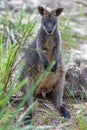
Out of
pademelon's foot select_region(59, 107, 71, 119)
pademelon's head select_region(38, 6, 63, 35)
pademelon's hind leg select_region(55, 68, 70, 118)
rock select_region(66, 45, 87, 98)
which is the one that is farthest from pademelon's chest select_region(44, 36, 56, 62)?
pademelon's foot select_region(59, 107, 71, 119)

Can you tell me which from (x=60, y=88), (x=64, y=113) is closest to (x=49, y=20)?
(x=60, y=88)

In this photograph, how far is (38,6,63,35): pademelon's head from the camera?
5.52 metres

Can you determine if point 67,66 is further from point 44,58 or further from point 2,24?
point 2,24

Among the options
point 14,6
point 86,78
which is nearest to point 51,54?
point 86,78

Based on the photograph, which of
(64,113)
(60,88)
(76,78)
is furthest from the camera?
(76,78)

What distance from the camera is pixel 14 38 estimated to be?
798 centimetres

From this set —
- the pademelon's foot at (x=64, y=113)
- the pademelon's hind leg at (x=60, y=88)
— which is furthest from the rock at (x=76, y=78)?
the pademelon's foot at (x=64, y=113)

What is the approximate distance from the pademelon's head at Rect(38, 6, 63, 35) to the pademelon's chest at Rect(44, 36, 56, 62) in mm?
107

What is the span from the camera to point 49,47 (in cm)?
564

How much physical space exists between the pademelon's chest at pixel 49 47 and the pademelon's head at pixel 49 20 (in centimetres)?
11

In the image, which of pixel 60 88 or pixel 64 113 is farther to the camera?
pixel 60 88

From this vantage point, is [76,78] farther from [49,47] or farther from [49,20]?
[49,20]

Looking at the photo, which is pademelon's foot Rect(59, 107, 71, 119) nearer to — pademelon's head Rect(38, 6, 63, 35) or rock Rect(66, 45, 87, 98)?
rock Rect(66, 45, 87, 98)

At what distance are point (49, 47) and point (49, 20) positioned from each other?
1.07ft
